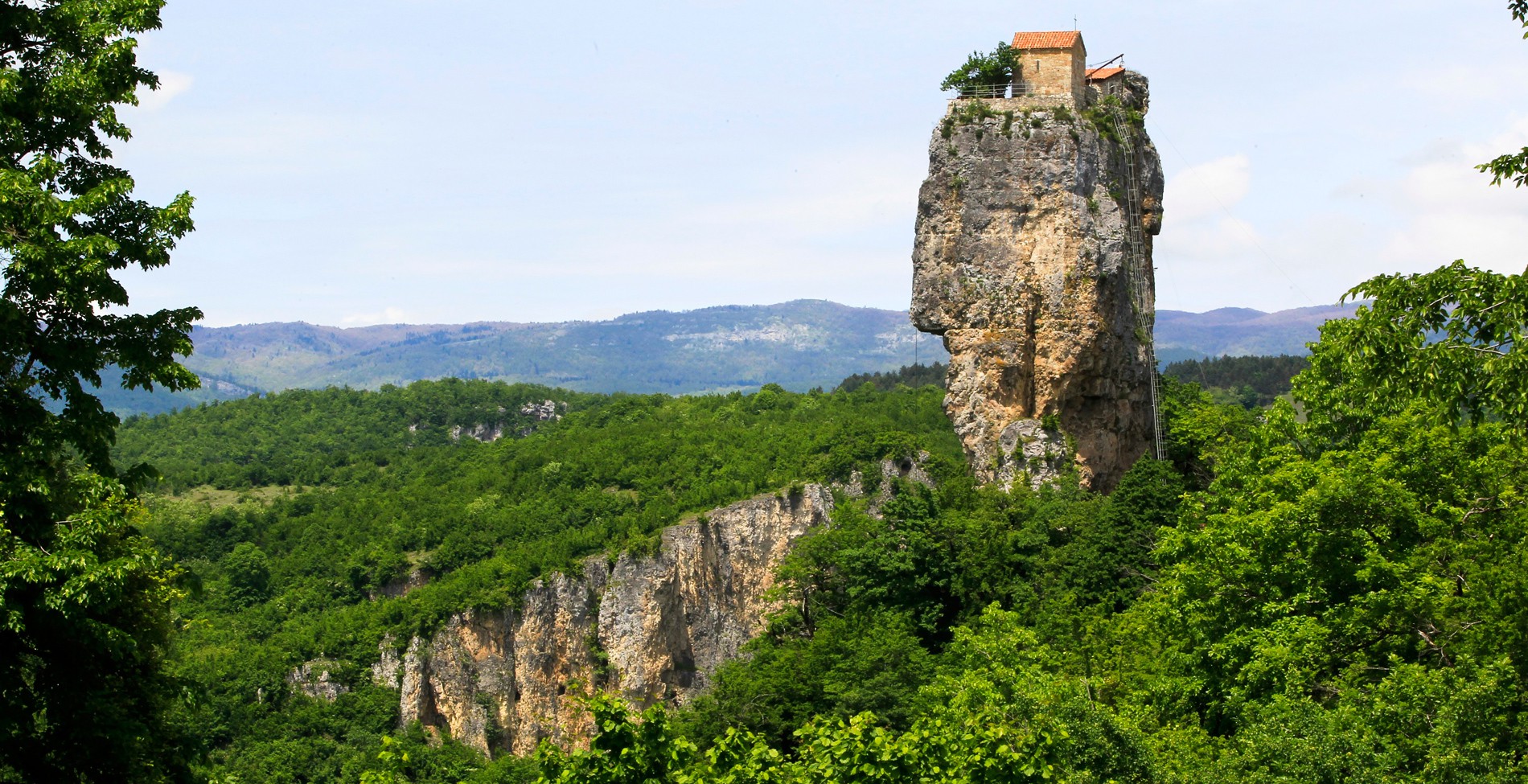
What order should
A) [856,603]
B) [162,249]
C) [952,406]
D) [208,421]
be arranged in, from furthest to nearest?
[208,421]
[952,406]
[856,603]
[162,249]

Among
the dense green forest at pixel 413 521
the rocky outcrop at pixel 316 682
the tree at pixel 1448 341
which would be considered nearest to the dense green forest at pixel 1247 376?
the dense green forest at pixel 413 521

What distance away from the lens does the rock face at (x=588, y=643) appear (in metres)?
49.0

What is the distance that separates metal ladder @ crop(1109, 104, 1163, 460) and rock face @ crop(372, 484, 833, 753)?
1566cm

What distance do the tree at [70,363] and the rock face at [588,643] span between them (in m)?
32.1

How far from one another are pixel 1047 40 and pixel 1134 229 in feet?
21.0

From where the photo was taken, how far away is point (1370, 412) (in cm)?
2794

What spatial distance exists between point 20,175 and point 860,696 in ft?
73.4

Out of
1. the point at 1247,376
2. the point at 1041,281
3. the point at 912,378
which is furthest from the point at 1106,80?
the point at 1247,376

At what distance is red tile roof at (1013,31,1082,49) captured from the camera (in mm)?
42531

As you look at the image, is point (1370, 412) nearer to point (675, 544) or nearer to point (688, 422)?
point (675, 544)

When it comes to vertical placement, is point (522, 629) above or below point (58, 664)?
below

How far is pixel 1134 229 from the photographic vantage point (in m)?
43.8

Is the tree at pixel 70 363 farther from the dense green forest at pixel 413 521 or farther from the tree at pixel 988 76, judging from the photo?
the tree at pixel 988 76

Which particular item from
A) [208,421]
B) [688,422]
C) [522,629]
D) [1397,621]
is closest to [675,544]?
[522,629]
